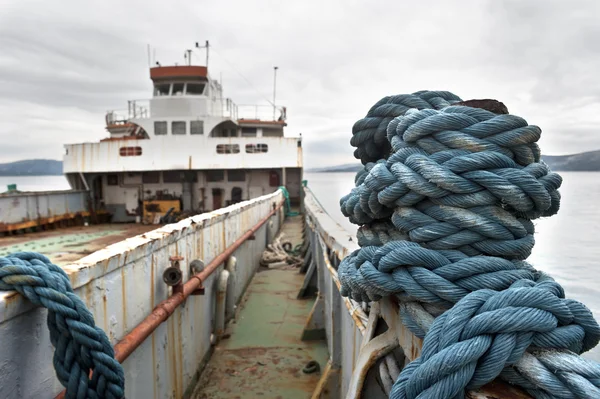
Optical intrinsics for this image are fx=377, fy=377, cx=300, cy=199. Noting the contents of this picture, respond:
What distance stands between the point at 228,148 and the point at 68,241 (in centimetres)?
688

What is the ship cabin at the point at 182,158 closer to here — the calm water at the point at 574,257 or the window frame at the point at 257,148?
the window frame at the point at 257,148

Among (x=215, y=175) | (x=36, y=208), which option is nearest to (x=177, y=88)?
(x=215, y=175)

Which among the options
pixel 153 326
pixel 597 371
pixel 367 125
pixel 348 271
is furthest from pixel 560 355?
pixel 153 326

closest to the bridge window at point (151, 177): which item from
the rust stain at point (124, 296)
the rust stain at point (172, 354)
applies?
the rust stain at point (172, 354)

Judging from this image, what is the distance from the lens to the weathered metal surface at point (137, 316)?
1764mm

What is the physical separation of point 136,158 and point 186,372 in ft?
42.8

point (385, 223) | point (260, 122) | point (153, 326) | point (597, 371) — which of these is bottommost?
point (153, 326)

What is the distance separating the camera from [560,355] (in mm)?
983

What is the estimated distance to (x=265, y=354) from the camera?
514 cm

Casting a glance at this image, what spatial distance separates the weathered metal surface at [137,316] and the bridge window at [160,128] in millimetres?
11848

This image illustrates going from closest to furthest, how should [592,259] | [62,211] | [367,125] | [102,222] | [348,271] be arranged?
1. [348,271]
2. [367,125]
3. [592,259]
4. [62,211]
5. [102,222]

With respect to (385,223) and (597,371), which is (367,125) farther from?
(597,371)

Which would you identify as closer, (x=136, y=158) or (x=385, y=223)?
(x=385, y=223)

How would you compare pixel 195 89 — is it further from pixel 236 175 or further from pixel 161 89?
pixel 236 175
